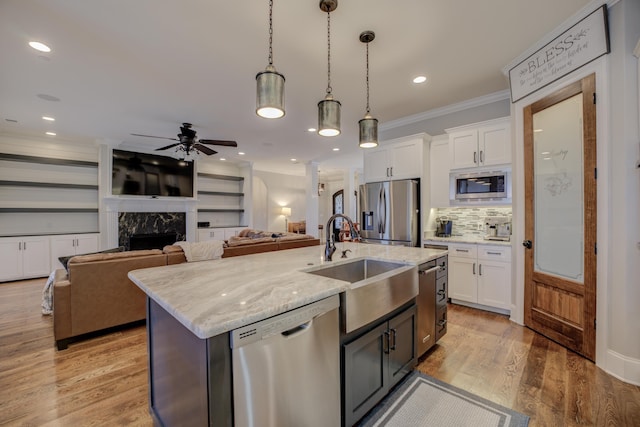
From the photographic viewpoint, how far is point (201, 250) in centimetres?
338

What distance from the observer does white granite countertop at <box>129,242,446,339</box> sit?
995 mm

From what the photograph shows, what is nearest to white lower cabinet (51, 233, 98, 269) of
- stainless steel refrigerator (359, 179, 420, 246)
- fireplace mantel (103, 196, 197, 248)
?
fireplace mantel (103, 196, 197, 248)

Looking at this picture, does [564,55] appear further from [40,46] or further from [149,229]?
[149,229]

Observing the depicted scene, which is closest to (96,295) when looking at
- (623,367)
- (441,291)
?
(441,291)

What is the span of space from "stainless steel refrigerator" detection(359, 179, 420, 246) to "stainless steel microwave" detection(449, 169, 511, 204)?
53 centimetres

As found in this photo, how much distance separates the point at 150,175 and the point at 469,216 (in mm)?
6656

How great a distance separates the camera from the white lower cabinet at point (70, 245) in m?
5.32

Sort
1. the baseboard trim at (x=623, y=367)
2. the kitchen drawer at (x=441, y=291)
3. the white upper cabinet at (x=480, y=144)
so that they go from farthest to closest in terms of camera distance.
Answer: the white upper cabinet at (x=480, y=144) < the kitchen drawer at (x=441, y=291) < the baseboard trim at (x=623, y=367)

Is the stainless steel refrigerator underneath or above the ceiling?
underneath

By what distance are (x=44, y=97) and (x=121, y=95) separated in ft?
3.37

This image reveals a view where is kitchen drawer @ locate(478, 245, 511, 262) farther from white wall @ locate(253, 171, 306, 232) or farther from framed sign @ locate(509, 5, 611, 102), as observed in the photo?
white wall @ locate(253, 171, 306, 232)

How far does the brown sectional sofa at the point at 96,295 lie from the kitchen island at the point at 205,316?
1.58 m

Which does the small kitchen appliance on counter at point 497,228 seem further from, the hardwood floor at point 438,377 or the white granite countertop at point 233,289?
the white granite countertop at point 233,289

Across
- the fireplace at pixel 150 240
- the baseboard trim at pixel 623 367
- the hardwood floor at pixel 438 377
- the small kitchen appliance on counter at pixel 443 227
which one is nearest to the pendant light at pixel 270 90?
the hardwood floor at pixel 438 377
